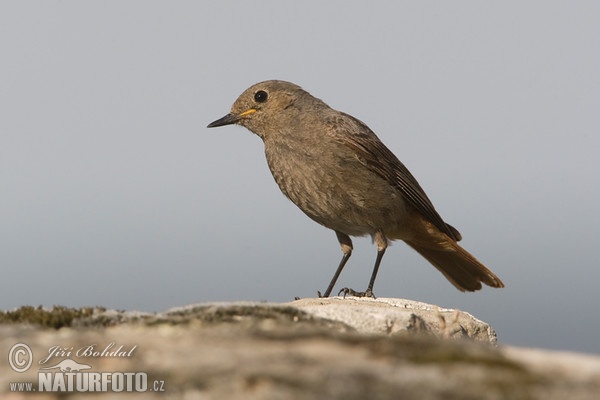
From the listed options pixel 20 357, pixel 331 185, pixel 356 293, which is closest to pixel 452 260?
pixel 356 293

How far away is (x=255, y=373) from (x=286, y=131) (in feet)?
27.4

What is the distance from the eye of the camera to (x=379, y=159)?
41.3 ft

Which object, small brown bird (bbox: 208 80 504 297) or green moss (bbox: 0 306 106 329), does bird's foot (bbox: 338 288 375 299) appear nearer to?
small brown bird (bbox: 208 80 504 297)

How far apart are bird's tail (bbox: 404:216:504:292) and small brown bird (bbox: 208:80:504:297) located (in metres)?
0.01

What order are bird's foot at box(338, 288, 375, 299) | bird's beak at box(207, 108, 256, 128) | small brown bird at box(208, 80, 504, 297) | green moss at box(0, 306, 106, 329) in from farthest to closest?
bird's beak at box(207, 108, 256, 128) → small brown bird at box(208, 80, 504, 297) → bird's foot at box(338, 288, 375, 299) → green moss at box(0, 306, 106, 329)

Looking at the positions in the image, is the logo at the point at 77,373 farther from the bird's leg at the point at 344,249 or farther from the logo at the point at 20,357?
the bird's leg at the point at 344,249

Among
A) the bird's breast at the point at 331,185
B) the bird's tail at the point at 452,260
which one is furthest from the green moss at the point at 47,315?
the bird's tail at the point at 452,260

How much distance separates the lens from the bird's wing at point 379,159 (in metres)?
12.4

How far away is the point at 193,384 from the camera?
4352 mm

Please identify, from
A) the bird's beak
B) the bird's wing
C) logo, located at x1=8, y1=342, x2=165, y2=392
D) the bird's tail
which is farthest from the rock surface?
the bird's tail

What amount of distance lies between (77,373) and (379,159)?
815 cm

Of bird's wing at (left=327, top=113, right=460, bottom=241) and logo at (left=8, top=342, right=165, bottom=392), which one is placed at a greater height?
bird's wing at (left=327, top=113, right=460, bottom=241)

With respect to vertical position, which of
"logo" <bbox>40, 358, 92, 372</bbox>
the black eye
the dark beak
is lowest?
"logo" <bbox>40, 358, 92, 372</bbox>

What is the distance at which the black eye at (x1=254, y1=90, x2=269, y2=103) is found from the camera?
13.2 metres
